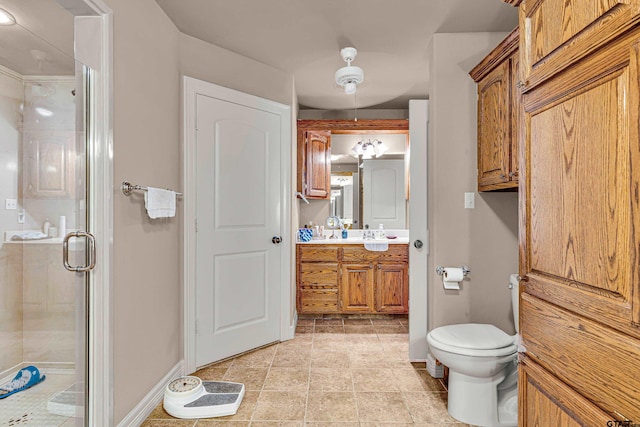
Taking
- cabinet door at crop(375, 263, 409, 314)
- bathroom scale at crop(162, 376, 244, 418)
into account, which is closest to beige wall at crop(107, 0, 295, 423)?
bathroom scale at crop(162, 376, 244, 418)

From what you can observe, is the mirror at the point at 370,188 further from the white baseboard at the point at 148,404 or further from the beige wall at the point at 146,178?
the white baseboard at the point at 148,404

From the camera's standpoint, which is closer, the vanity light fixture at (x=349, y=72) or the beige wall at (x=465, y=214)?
the beige wall at (x=465, y=214)

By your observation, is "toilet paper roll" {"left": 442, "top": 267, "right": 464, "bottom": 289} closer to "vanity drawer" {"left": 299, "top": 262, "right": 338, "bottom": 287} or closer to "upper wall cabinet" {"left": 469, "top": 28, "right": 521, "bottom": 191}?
"upper wall cabinet" {"left": 469, "top": 28, "right": 521, "bottom": 191}

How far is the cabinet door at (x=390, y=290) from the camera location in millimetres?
3734

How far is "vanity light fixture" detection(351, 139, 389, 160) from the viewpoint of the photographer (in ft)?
13.9

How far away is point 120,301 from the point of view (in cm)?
177

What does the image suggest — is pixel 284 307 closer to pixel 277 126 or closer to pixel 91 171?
pixel 277 126

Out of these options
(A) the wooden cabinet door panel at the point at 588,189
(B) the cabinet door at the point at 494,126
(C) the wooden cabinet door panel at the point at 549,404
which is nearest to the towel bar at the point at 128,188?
(A) the wooden cabinet door panel at the point at 588,189

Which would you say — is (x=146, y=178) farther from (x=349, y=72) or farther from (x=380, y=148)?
(x=380, y=148)

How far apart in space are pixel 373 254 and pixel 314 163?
120cm

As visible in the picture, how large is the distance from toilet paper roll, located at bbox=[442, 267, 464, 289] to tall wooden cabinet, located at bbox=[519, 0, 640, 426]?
41.2 inches

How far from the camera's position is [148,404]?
200 cm

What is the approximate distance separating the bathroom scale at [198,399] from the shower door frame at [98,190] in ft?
1.31

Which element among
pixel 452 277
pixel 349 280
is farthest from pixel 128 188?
pixel 349 280
